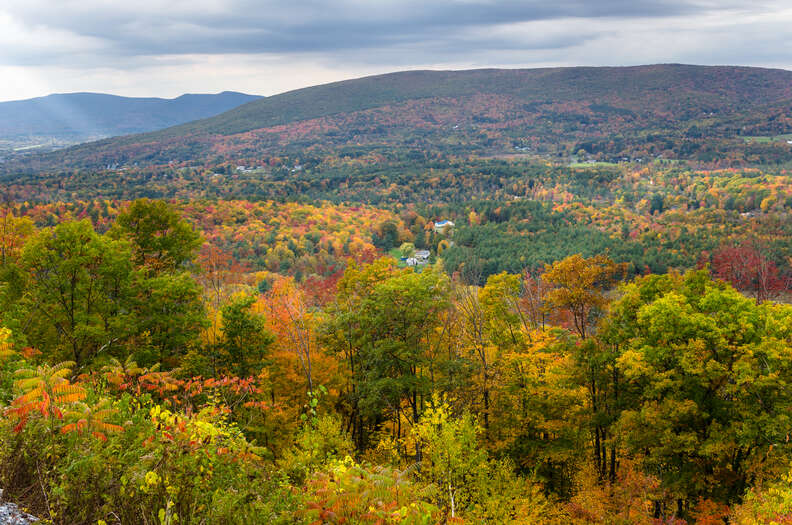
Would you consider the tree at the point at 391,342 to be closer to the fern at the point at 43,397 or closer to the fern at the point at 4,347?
the fern at the point at 4,347

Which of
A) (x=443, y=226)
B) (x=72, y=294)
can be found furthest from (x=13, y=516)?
(x=443, y=226)

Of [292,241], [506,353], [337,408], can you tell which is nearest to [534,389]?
[506,353]

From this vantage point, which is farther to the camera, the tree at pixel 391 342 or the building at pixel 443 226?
the building at pixel 443 226

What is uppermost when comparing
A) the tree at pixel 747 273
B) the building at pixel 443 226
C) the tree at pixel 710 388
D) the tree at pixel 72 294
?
the tree at pixel 72 294

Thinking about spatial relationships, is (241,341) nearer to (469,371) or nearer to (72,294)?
(72,294)

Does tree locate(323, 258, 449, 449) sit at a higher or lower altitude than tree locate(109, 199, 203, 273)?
lower

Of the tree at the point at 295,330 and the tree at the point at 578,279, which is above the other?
the tree at the point at 578,279

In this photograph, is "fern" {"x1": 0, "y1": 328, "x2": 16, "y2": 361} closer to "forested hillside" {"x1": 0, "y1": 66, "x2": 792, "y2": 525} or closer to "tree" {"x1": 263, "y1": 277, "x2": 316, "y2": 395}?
"forested hillside" {"x1": 0, "y1": 66, "x2": 792, "y2": 525}

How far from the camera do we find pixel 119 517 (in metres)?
6.72

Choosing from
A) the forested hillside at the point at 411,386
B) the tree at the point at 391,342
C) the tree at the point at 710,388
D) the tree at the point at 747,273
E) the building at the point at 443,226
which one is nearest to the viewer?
the forested hillside at the point at 411,386

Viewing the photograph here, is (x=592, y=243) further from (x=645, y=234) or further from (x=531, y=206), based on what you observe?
(x=531, y=206)

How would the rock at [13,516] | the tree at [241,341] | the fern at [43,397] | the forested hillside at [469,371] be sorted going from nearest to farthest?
the rock at [13,516] < the fern at [43,397] < the forested hillside at [469,371] < the tree at [241,341]

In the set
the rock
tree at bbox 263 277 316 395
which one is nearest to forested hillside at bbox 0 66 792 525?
tree at bbox 263 277 316 395

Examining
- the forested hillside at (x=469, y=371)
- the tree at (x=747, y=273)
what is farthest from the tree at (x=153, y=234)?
the tree at (x=747, y=273)
